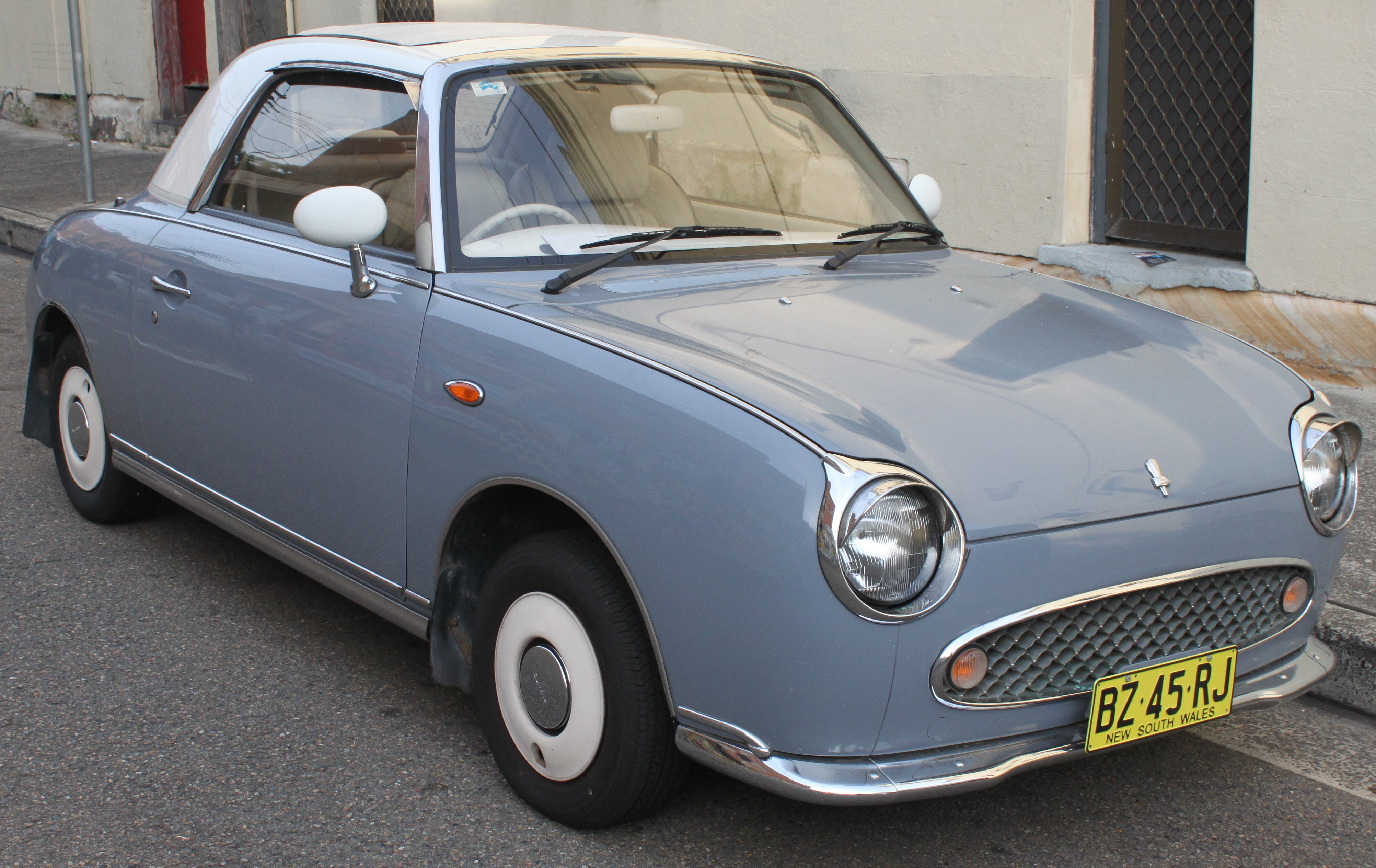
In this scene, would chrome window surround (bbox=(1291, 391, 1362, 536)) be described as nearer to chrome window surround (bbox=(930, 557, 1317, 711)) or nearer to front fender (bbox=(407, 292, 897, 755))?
chrome window surround (bbox=(930, 557, 1317, 711))

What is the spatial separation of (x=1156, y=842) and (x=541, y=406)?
1.54 metres

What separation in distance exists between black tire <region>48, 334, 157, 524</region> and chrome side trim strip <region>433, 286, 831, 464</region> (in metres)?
1.96

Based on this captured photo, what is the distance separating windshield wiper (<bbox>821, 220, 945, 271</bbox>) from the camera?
3295 millimetres

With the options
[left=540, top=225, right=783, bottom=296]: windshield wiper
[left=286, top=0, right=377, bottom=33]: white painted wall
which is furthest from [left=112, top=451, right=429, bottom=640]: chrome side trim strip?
[left=286, top=0, right=377, bottom=33]: white painted wall

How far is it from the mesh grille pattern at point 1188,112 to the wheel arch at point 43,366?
5.15 m

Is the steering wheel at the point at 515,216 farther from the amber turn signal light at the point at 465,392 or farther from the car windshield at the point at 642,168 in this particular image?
the amber turn signal light at the point at 465,392

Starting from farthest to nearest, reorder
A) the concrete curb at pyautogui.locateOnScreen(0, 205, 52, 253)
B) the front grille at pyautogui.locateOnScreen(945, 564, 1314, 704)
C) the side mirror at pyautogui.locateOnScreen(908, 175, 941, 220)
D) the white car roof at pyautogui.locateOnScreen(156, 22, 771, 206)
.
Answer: the concrete curb at pyautogui.locateOnScreen(0, 205, 52, 253), the side mirror at pyautogui.locateOnScreen(908, 175, 941, 220), the white car roof at pyautogui.locateOnScreen(156, 22, 771, 206), the front grille at pyautogui.locateOnScreen(945, 564, 1314, 704)

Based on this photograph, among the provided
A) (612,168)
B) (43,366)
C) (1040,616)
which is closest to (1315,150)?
(612,168)

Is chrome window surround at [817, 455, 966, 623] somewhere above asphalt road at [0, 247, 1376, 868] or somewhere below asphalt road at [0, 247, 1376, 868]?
above

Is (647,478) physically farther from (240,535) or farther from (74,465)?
(74,465)

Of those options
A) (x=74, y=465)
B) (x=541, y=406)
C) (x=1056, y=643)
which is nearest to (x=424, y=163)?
(x=541, y=406)

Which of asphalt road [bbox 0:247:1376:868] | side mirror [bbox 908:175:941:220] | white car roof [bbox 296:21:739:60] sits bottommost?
asphalt road [bbox 0:247:1376:868]

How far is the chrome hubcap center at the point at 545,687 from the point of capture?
2.61m

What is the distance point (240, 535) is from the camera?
142 inches
